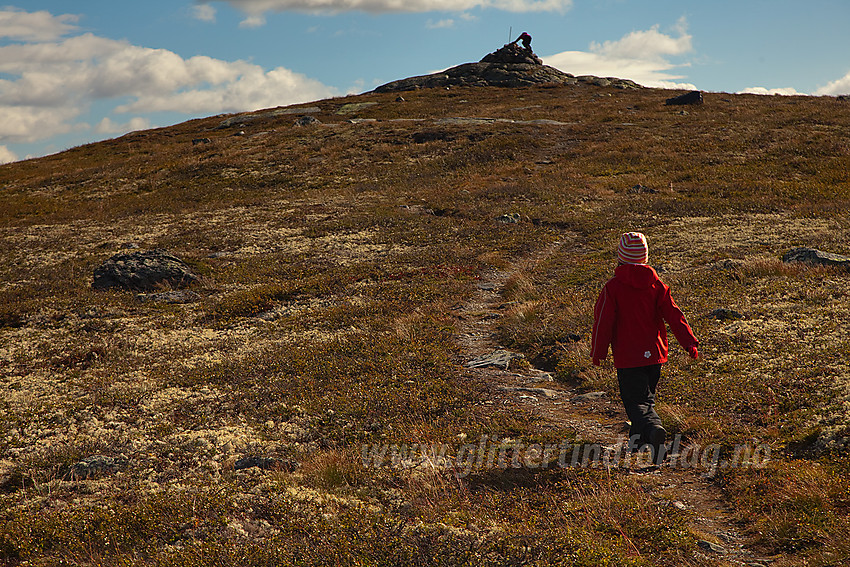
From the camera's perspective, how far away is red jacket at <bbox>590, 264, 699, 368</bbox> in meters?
8.38

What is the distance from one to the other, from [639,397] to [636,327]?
1.08 meters

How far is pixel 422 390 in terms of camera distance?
35.7 ft

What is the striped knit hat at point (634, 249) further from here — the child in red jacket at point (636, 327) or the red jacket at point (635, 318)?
the red jacket at point (635, 318)

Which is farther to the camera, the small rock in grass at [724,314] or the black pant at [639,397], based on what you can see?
the small rock in grass at [724,314]

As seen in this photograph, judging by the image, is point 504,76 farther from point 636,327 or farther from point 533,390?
point 636,327

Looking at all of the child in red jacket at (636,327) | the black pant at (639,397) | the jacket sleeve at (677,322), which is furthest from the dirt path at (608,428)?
the jacket sleeve at (677,322)

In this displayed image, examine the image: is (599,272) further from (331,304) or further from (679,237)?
(331,304)

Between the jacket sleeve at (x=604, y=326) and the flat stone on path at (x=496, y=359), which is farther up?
the jacket sleeve at (x=604, y=326)

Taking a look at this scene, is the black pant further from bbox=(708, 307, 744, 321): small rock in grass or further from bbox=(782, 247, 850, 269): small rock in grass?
bbox=(782, 247, 850, 269): small rock in grass

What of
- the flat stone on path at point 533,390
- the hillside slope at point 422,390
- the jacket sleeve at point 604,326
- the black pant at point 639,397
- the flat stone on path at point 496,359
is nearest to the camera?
the hillside slope at point 422,390

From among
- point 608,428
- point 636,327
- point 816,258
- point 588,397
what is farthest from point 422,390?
point 816,258

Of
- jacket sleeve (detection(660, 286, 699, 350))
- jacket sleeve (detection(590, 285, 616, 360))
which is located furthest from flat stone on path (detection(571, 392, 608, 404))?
jacket sleeve (detection(660, 286, 699, 350))

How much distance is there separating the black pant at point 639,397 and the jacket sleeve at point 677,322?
0.56 m

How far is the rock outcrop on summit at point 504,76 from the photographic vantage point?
315 feet
